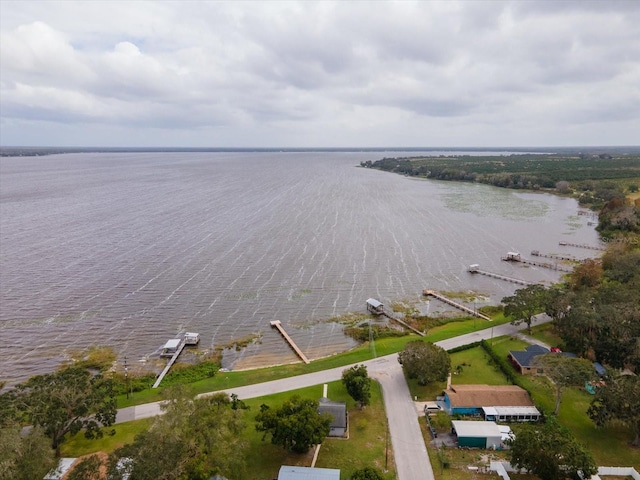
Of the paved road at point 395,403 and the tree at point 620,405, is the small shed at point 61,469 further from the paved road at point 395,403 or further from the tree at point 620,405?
the tree at point 620,405

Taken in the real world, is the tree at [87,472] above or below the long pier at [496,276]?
above

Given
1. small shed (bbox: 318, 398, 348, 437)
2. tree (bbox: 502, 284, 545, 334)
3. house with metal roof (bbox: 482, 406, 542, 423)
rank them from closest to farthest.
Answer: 1. small shed (bbox: 318, 398, 348, 437)
2. house with metal roof (bbox: 482, 406, 542, 423)
3. tree (bbox: 502, 284, 545, 334)

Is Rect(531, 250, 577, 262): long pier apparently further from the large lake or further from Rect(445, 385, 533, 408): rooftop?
Rect(445, 385, 533, 408): rooftop

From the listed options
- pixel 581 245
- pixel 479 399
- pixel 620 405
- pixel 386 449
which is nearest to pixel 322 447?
pixel 386 449

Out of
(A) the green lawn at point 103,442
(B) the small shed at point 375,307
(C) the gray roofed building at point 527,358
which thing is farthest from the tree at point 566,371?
(A) the green lawn at point 103,442

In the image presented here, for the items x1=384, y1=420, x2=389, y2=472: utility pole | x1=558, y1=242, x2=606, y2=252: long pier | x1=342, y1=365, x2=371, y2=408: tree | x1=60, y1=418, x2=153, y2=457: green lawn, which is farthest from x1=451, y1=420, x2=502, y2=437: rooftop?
x1=558, y1=242, x2=606, y2=252: long pier

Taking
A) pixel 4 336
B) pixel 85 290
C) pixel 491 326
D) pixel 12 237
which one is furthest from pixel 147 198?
pixel 491 326
